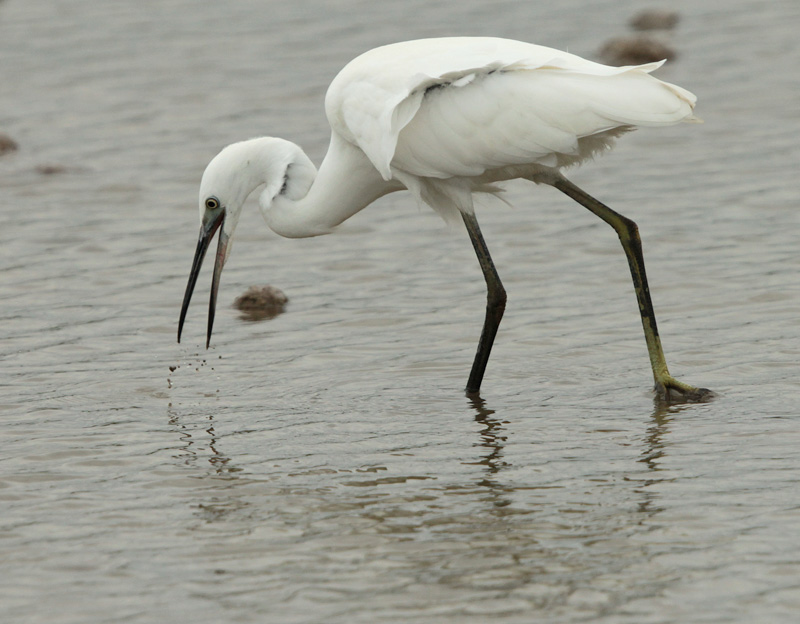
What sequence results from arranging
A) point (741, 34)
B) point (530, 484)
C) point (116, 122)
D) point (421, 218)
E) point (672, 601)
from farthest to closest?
point (741, 34), point (116, 122), point (421, 218), point (530, 484), point (672, 601)

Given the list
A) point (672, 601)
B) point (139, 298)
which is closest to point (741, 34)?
point (139, 298)

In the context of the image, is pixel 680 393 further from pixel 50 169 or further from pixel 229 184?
pixel 50 169

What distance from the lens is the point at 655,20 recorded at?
14.9 meters

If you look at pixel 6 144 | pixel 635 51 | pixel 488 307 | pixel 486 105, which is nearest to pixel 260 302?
pixel 488 307

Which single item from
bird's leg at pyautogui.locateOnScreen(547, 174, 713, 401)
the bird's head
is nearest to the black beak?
the bird's head

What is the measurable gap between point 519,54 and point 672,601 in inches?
115

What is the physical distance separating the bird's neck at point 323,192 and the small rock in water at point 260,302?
42.7 inches

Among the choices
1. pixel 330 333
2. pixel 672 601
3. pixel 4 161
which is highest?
pixel 4 161

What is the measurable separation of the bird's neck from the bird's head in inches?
2.6

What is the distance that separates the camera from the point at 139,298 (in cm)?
806

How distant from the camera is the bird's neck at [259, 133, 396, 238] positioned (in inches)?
255

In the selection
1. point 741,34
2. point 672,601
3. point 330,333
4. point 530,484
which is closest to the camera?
point 672,601

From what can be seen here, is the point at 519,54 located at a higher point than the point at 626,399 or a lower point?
higher

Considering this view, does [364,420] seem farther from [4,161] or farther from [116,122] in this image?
[116,122]
